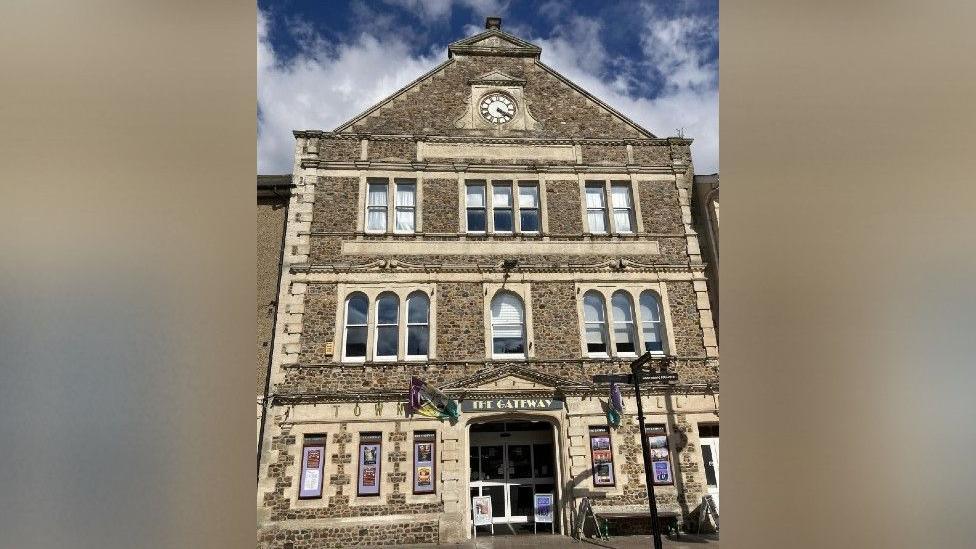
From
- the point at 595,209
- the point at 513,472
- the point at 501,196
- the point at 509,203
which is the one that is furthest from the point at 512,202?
the point at 513,472

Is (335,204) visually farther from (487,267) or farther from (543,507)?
(543,507)

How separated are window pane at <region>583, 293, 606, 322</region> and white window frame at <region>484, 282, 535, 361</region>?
1265 millimetres

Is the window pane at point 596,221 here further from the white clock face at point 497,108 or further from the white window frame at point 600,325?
the white clock face at point 497,108

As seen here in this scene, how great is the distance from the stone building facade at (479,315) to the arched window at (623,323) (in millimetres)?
44

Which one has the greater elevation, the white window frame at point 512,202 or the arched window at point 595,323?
the white window frame at point 512,202

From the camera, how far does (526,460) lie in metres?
11.1

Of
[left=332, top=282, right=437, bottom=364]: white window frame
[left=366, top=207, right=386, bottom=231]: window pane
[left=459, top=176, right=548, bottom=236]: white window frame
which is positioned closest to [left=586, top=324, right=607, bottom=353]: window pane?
[left=459, top=176, right=548, bottom=236]: white window frame

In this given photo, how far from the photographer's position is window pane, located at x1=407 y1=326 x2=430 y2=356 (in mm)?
11227

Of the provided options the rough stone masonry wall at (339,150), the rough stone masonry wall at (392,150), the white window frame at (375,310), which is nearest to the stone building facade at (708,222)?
the white window frame at (375,310)

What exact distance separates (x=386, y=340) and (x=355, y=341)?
65 cm

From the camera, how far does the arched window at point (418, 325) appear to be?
1123 centimetres

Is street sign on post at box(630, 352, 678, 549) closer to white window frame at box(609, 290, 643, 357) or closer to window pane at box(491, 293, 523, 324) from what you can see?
white window frame at box(609, 290, 643, 357)
